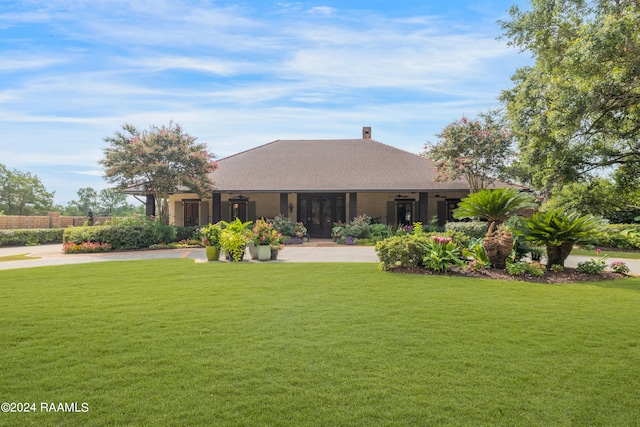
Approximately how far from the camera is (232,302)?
7461 mm

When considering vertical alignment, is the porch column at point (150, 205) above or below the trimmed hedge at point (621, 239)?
above

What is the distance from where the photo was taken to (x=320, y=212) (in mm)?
25906

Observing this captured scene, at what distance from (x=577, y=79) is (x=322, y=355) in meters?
8.72

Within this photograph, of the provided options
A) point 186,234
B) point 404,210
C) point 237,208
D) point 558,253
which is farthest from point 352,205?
point 558,253

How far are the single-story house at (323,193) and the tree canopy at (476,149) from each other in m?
1.38

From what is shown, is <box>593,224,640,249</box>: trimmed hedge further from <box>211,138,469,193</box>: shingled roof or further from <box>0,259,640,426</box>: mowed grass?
<box>0,259,640,426</box>: mowed grass

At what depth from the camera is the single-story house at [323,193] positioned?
23.6m

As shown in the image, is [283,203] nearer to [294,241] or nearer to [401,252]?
[294,241]

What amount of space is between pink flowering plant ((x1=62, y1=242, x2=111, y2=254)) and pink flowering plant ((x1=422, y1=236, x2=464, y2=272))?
13393mm

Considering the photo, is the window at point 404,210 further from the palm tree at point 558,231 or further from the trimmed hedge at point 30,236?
the trimmed hedge at point 30,236

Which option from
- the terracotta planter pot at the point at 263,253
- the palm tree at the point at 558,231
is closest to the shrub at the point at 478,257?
the palm tree at the point at 558,231

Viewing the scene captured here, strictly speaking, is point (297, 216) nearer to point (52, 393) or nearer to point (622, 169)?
point (622, 169)

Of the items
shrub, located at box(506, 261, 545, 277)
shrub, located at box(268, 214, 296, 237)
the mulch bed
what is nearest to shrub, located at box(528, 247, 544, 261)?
the mulch bed

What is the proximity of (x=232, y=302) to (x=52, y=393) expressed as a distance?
12.1 feet
